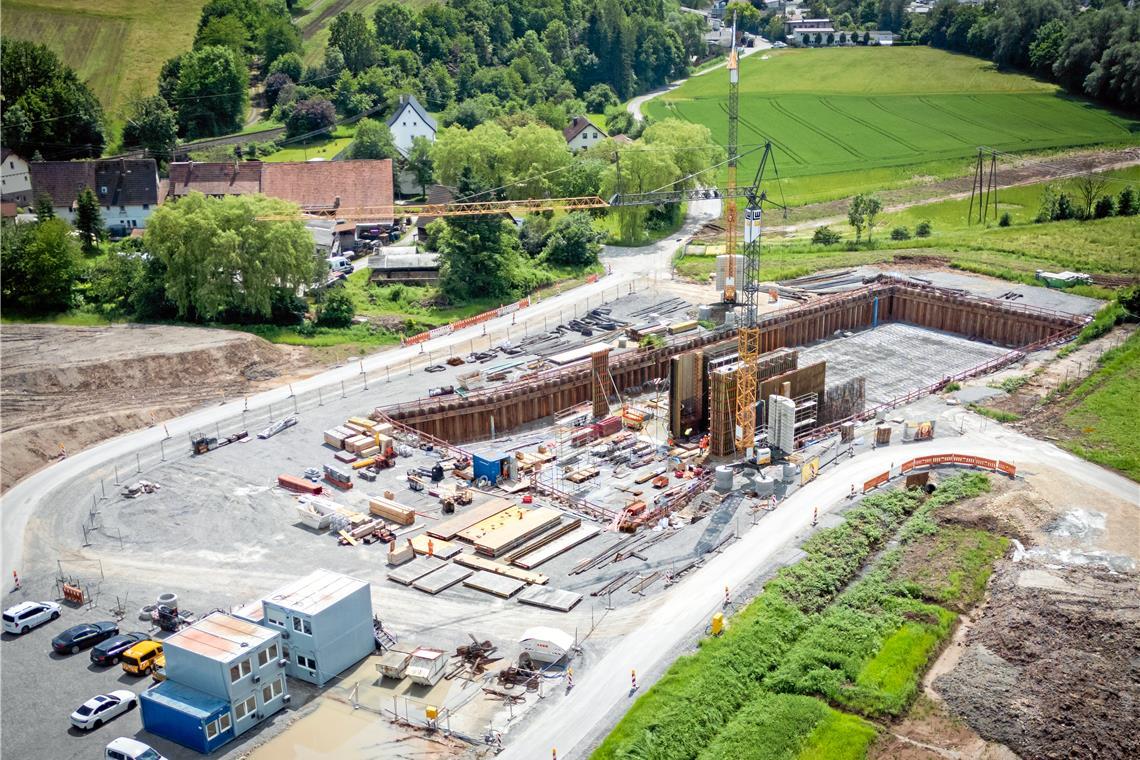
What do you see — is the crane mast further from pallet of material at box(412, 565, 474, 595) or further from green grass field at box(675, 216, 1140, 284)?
pallet of material at box(412, 565, 474, 595)

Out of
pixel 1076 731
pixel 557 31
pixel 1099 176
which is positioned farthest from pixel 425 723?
pixel 557 31

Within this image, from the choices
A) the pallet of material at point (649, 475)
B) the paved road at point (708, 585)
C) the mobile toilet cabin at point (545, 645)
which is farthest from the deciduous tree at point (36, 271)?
the paved road at point (708, 585)

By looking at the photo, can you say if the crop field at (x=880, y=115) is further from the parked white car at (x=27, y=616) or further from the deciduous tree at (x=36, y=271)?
the parked white car at (x=27, y=616)

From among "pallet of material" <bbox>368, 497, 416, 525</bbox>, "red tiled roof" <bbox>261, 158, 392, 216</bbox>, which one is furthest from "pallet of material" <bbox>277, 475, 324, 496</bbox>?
"red tiled roof" <bbox>261, 158, 392, 216</bbox>

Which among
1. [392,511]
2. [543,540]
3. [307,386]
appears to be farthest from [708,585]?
[307,386]

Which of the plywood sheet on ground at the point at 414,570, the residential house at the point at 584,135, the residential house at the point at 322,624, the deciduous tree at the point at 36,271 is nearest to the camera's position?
the residential house at the point at 322,624

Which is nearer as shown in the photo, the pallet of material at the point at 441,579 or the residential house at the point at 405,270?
the pallet of material at the point at 441,579
